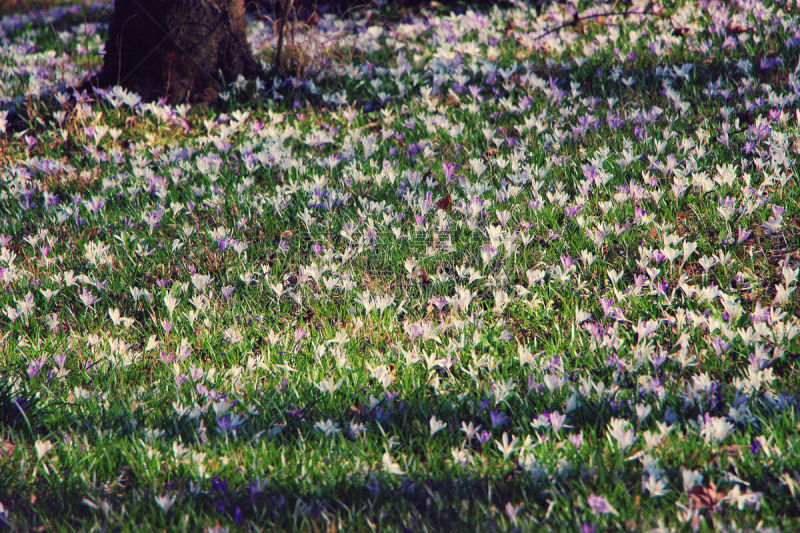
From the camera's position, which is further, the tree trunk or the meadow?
the tree trunk

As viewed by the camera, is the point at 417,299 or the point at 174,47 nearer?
the point at 417,299

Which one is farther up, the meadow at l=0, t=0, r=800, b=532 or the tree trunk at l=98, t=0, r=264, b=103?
the tree trunk at l=98, t=0, r=264, b=103

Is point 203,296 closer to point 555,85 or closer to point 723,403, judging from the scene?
point 723,403

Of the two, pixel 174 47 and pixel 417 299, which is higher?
pixel 174 47

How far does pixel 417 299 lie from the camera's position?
373 cm

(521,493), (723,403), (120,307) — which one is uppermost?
(723,403)

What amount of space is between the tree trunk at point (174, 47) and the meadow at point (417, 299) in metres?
0.24

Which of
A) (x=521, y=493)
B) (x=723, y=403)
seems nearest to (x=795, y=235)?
(x=723, y=403)

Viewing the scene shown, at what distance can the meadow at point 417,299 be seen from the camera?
243 cm

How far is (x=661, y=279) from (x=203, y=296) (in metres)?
2.49

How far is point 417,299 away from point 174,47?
4.35 metres

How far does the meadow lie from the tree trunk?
245mm

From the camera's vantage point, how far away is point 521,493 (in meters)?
2.39

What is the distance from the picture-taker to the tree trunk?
651cm
